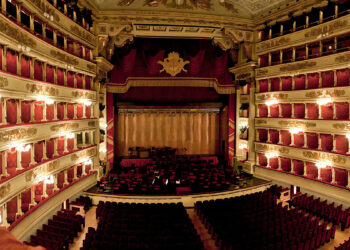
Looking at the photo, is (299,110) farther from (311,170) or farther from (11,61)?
(11,61)

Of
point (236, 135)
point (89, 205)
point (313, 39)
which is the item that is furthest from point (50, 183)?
point (313, 39)

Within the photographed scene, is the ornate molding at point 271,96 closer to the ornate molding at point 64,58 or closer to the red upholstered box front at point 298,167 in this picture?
the red upholstered box front at point 298,167

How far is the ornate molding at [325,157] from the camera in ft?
41.3

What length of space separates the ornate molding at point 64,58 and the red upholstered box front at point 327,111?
13.8m

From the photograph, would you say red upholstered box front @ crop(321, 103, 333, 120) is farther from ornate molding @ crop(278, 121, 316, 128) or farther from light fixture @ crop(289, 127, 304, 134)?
light fixture @ crop(289, 127, 304, 134)

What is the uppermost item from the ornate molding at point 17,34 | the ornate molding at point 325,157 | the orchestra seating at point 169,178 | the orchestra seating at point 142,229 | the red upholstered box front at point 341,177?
the ornate molding at point 17,34

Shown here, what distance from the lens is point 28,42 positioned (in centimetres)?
929

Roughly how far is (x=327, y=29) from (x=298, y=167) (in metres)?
7.99

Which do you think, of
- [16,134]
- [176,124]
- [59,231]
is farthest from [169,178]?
[16,134]

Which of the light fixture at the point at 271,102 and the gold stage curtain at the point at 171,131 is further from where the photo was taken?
the gold stage curtain at the point at 171,131

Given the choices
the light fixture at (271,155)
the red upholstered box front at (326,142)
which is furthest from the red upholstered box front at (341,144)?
the light fixture at (271,155)

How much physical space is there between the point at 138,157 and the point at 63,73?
10.1 meters

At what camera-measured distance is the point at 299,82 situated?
15086 millimetres

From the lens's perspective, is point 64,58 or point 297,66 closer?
point 64,58
